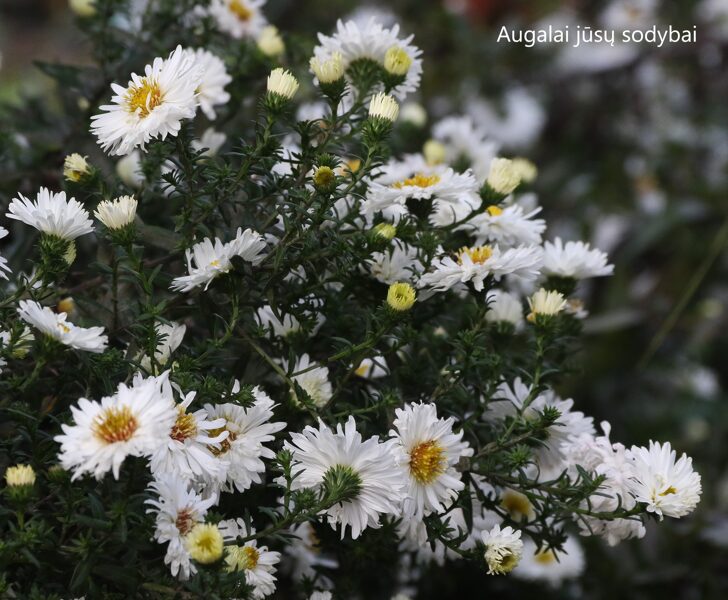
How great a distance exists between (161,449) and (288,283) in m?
0.19

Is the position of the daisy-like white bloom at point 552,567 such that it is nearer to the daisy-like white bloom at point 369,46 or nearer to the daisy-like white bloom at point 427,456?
the daisy-like white bloom at point 427,456

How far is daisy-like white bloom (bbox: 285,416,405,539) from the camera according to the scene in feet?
1.94

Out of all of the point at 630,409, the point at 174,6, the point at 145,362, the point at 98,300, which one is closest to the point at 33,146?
the point at 174,6

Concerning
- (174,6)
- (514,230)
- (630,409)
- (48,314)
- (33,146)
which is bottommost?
(48,314)

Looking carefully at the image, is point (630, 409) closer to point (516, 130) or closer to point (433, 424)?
point (516, 130)

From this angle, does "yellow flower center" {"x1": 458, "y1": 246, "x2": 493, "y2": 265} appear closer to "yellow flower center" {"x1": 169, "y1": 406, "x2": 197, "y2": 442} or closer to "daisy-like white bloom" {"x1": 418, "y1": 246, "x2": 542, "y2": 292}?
"daisy-like white bloom" {"x1": 418, "y1": 246, "x2": 542, "y2": 292}

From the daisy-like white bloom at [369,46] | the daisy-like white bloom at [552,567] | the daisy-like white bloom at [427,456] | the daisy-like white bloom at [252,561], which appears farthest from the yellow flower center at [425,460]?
the daisy-like white bloom at [552,567]

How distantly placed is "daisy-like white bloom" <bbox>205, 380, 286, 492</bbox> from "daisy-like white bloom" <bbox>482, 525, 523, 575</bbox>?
172 mm

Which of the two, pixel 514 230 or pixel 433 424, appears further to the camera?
pixel 514 230

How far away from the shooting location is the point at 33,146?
3.41 feet

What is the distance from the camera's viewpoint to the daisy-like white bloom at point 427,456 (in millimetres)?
627

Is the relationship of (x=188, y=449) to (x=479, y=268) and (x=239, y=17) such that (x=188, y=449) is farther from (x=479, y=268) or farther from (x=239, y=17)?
(x=239, y=17)

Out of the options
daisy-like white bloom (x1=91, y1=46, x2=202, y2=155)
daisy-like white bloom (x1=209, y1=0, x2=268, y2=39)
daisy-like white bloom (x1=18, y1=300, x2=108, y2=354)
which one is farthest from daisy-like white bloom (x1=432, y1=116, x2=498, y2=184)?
daisy-like white bloom (x1=18, y1=300, x2=108, y2=354)

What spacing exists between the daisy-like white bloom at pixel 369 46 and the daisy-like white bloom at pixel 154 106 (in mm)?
151
